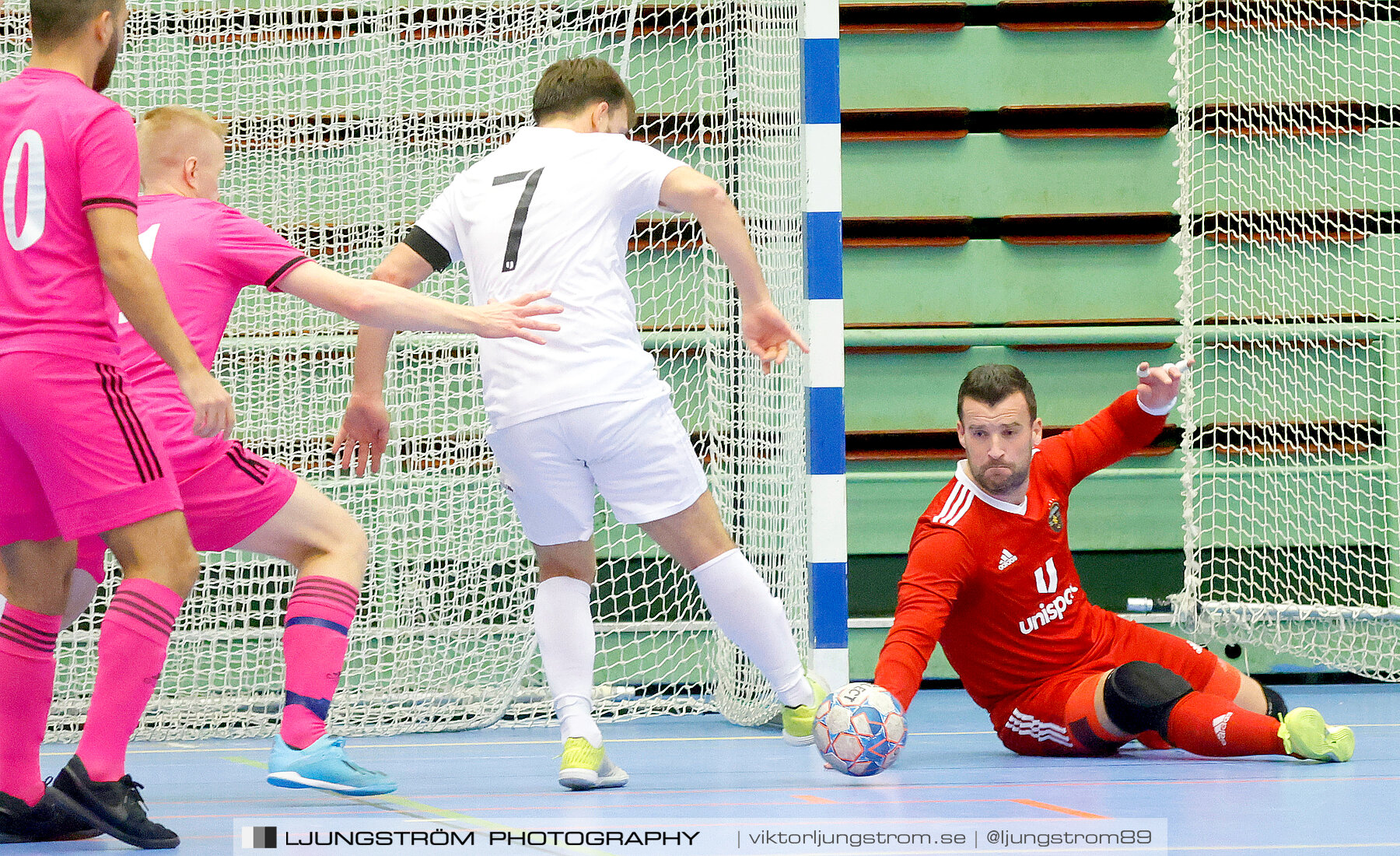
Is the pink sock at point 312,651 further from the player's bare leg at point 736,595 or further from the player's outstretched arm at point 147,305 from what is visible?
the player's bare leg at point 736,595

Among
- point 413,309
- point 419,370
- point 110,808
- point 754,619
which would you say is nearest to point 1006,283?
point 419,370

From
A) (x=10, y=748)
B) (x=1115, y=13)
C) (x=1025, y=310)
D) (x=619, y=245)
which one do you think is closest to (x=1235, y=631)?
(x=1025, y=310)

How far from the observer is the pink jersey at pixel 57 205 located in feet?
7.59

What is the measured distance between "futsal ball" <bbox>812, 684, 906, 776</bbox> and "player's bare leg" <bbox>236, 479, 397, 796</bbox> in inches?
36.6

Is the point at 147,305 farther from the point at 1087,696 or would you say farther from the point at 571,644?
the point at 1087,696

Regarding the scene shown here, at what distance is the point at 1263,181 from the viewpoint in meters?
5.48

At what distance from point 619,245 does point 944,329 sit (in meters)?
2.63

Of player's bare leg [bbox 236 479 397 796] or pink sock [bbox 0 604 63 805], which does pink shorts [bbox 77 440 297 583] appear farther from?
pink sock [bbox 0 604 63 805]

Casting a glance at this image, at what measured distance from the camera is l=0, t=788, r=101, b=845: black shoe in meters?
2.45

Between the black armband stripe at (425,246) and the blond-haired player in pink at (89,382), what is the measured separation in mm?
814

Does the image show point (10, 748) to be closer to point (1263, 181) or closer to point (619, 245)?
point (619, 245)

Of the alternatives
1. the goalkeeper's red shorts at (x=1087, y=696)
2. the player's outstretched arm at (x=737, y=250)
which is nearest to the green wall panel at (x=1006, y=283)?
the goalkeeper's red shorts at (x=1087, y=696)

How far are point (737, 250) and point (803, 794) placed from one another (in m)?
1.17

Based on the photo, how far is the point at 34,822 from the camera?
8.05ft
